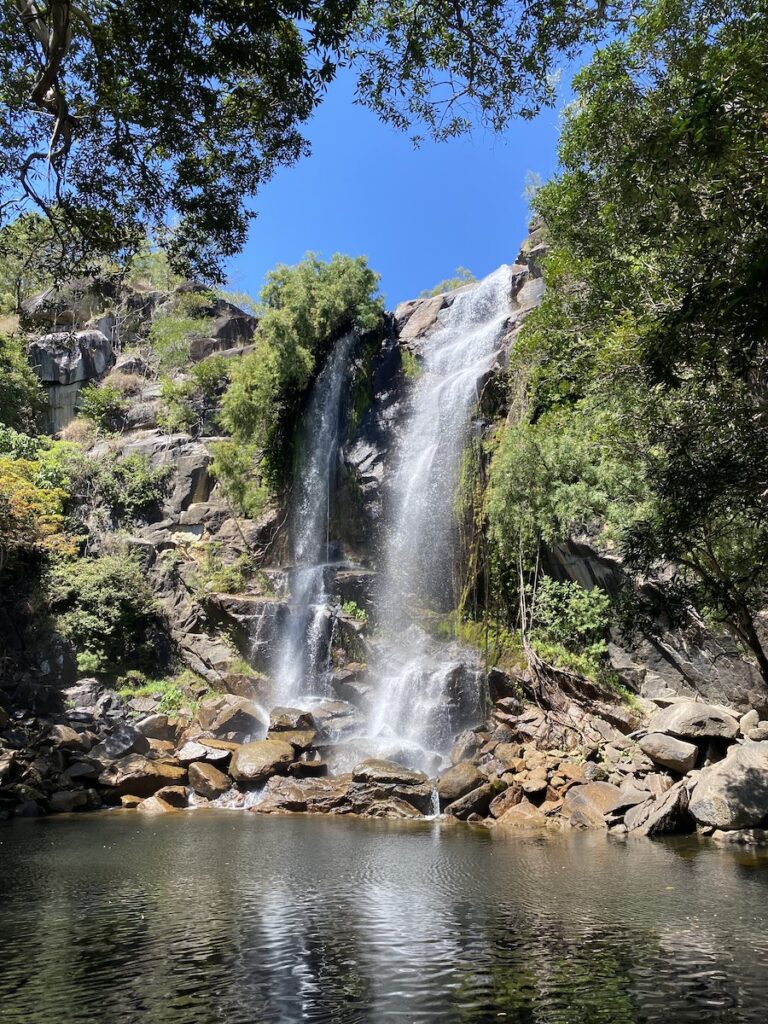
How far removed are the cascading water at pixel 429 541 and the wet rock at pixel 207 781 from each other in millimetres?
3953

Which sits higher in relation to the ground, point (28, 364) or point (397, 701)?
point (28, 364)

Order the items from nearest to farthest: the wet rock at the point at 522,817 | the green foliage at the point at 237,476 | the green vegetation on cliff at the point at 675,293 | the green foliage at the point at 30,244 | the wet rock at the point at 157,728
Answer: the green vegetation on cliff at the point at 675,293, the green foliage at the point at 30,244, the wet rock at the point at 522,817, the wet rock at the point at 157,728, the green foliage at the point at 237,476

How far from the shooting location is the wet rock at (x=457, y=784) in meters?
15.4

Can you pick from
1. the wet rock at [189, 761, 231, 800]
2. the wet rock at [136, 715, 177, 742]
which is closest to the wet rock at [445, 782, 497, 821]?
the wet rock at [189, 761, 231, 800]

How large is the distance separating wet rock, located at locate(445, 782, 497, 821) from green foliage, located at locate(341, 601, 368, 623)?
9033mm

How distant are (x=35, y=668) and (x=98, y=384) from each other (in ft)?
59.1

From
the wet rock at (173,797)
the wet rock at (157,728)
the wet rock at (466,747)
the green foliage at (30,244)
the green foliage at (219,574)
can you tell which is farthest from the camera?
the green foliage at (219,574)

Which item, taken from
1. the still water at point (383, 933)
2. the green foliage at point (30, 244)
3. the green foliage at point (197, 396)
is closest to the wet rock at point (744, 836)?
the still water at point (383, 933)

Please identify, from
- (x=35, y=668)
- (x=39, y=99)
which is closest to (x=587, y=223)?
(x=39, y=99)

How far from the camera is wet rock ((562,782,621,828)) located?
44.3 feet

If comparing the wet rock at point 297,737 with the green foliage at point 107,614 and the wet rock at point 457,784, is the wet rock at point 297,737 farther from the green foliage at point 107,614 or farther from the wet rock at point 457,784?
the green foliage at point 107,614

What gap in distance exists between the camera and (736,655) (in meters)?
16.9

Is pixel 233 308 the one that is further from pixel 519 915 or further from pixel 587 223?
pixel 519 915

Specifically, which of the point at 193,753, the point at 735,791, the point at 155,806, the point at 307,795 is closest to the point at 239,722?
the point at 193,753
